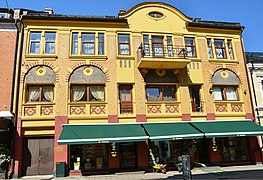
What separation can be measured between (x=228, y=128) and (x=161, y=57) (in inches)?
256

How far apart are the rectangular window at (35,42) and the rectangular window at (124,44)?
5.73m

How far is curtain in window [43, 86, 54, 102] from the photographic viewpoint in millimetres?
14691

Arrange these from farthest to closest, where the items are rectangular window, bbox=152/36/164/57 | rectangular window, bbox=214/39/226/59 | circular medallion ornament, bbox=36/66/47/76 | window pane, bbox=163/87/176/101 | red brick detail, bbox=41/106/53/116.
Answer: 1. rectangular window, bbox=214/39/226/59
2. rectangular window, bbox=152/36/164/57
3. window pane, bbox=163/87/176/101
4. circular medallion ornament, bbox=36/66/47/76
5. red brick detail, bbox=41/106/53/116

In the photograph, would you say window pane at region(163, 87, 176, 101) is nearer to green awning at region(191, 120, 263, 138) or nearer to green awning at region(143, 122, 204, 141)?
green awning at region(143, 122, 204, 141)

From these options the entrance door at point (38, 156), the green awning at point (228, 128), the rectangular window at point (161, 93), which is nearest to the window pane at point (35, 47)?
the entrance door at point (38, 156)

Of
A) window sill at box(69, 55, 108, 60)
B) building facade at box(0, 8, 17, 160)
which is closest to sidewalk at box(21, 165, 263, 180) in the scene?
building facade at box(0, 8, 17, 160)

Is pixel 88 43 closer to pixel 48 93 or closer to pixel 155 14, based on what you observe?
pixel 48 93

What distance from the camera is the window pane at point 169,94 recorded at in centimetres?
1598

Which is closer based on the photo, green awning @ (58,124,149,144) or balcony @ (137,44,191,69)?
green awning @ (58,124,149,144)

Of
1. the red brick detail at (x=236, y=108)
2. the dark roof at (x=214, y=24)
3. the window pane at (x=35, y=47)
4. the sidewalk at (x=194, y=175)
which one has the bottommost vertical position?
the sidewalk at (x=194, y=175)


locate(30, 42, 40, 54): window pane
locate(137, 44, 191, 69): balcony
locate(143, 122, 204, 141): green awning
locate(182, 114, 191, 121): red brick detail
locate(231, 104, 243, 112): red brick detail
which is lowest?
locate(143, 122, 204, 141): green awning

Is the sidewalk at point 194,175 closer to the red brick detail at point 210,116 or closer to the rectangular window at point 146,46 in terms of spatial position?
the red brick detail at point 210,116

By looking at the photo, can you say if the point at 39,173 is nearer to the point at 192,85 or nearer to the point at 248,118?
the point at 192,85

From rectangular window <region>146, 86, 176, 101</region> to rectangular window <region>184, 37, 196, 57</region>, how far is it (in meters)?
3.11
